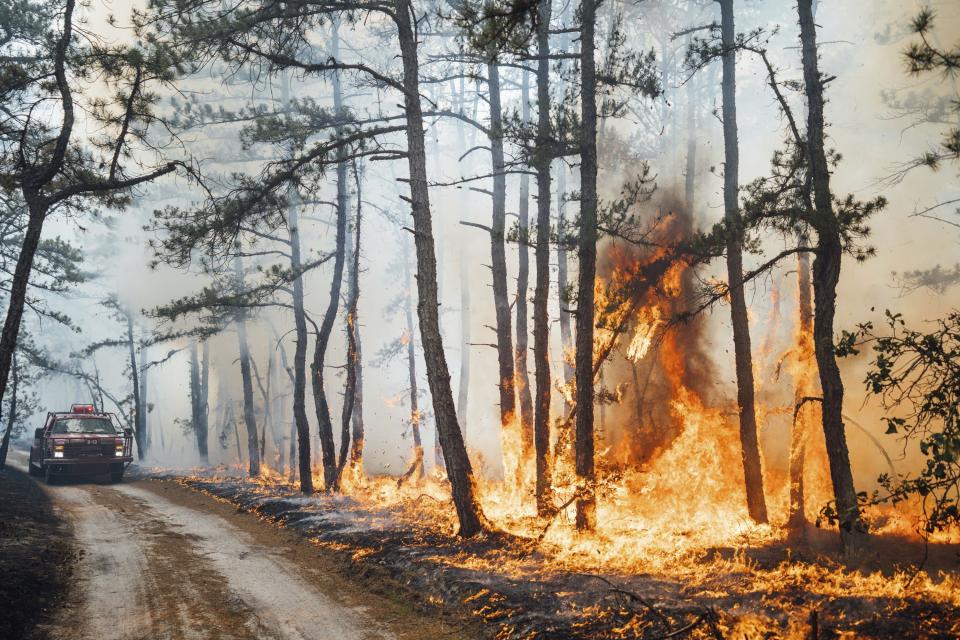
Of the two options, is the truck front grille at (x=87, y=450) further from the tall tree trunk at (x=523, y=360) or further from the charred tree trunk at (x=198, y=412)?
the tall tree trunk at (x=523, y=360)

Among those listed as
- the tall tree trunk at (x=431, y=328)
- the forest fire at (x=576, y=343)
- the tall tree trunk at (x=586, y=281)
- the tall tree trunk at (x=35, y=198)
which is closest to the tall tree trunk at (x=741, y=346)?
the forest fire at (x=576, y=343)

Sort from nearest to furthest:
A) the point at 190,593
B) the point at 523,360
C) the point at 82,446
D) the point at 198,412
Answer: the point at 190,593
the point at 523,360
the point at 82,446
the point at 198,412

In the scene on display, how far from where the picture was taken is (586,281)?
39.0 feet

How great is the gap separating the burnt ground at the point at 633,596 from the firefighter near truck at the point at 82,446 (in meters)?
15.3

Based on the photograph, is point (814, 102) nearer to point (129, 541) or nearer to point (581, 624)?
point (581, 624)

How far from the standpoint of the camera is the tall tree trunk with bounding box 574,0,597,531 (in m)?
11.5

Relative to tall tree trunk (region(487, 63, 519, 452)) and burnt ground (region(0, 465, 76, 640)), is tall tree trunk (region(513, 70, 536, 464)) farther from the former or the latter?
burnt ground (region(0, 465, 76, 640))

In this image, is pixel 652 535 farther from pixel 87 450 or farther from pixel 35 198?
pixel 87 450

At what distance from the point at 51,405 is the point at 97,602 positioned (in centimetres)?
10563

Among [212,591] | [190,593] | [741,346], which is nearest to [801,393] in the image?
[741,346]

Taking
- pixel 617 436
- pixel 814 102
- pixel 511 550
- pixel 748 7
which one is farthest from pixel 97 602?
pixel 748 7

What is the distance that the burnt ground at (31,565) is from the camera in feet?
22.7

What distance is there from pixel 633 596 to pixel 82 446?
2241 centimetres

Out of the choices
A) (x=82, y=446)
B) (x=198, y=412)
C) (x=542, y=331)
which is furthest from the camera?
(x=198, y=412)
